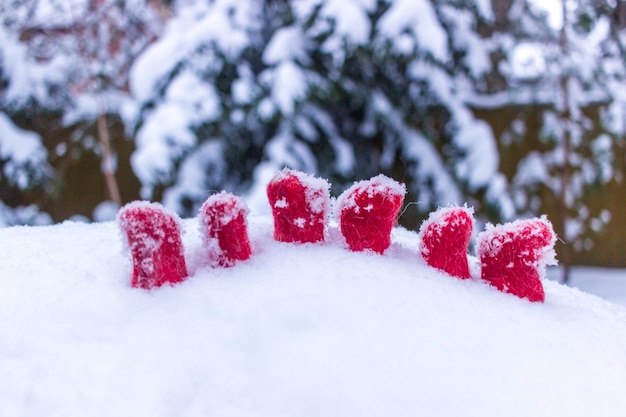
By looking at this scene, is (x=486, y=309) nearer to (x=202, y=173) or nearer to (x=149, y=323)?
(x=149, y=323)

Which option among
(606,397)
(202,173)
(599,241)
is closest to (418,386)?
(606,397)

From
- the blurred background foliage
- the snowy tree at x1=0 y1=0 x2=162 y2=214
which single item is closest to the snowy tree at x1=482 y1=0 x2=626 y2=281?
the blurred background foliage

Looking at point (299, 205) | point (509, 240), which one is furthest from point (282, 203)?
point (509, 240)

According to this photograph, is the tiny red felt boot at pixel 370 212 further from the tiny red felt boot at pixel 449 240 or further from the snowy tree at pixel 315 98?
the snowy tree at pixel 315 98

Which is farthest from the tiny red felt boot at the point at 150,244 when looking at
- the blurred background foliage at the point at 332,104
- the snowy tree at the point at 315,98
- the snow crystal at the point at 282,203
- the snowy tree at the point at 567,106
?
the snowy tree at the point at 567,106

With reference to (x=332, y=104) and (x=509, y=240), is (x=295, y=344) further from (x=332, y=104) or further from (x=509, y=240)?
(x=332, y=104)

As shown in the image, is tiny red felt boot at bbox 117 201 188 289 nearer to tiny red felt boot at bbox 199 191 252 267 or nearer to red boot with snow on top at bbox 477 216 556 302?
tiny red felt boot at bbox 199 191 252 267

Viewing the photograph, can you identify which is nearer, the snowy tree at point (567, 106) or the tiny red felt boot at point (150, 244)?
the tiny red felt boot at point (150, 244)
